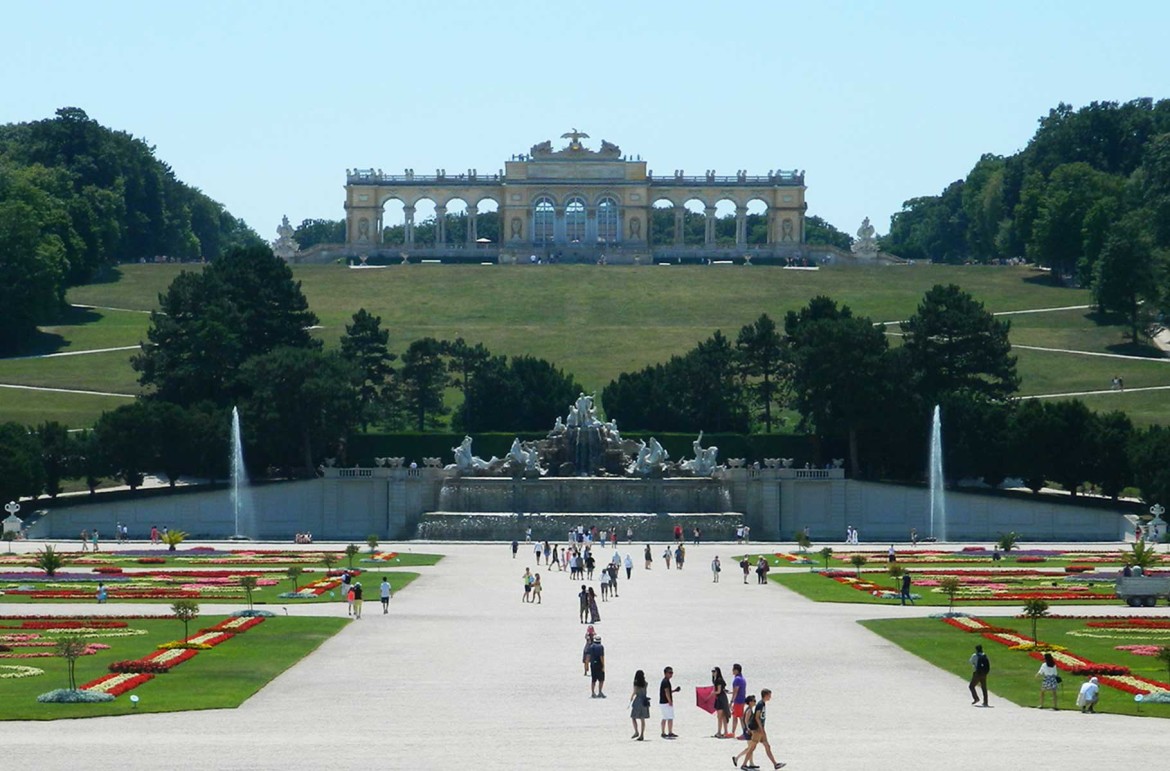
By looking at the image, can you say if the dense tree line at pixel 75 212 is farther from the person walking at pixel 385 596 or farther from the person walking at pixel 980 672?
the person walking at pixel 980 672

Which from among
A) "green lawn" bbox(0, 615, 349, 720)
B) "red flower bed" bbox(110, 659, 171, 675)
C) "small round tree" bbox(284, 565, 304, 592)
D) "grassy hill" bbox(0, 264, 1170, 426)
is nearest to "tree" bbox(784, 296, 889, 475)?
"grassy hill" bbox(0, 264, 1170, 426)

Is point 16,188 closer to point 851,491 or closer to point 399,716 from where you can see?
point 851,491

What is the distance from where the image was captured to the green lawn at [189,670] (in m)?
32.8

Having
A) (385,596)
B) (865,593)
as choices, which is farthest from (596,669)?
(865,593)

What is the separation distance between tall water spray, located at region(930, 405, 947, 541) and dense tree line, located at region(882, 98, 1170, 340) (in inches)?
918

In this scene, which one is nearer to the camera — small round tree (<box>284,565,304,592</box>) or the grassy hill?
small round tree (<box>284,565,304,592</box>)

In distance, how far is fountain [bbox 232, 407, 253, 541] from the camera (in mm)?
81062

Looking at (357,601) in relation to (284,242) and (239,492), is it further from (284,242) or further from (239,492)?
(284,242)

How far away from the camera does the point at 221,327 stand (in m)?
90.1

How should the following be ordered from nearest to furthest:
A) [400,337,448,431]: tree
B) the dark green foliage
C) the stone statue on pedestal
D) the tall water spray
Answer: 1. the tall water spray
2. the dark green foliage
3. [400,337,448,431]: tree
4. the stone statue on pedestal

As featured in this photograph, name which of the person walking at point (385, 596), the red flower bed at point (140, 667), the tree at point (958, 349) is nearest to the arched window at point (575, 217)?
the tree at point (958, 349)

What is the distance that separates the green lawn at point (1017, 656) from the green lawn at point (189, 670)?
10.8m

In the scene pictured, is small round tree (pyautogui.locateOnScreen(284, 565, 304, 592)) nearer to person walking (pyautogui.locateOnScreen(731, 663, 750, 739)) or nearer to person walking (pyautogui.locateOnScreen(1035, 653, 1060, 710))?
person walking (pyautogui.locateOnScreen(731, 663, 750, 739))

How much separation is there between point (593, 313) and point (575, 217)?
37067 mm
